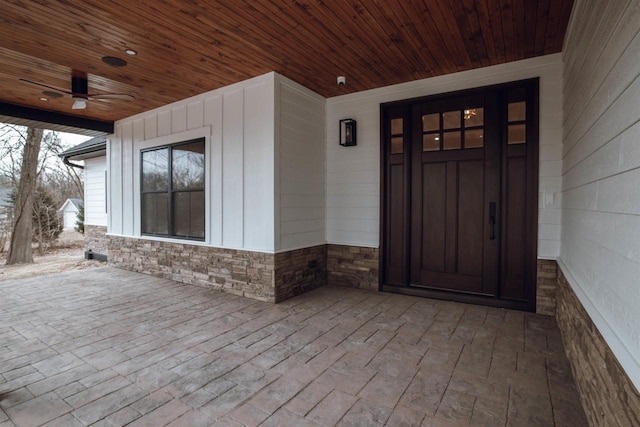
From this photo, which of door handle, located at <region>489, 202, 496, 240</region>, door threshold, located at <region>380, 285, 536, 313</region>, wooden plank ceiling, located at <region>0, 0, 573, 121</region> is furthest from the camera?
door handle, located at <region>489, 202, 496, 240</region>

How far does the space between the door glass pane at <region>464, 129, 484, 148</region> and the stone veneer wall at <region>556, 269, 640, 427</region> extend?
194 cm

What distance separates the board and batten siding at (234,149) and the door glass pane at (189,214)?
0.63 feet

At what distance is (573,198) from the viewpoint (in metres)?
2.77

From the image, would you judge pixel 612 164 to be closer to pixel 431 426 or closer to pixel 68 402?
pixel 431 426

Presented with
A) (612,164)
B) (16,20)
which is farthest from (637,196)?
(16,20)

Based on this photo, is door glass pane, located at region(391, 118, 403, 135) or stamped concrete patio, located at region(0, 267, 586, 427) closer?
stamped concrete patio, located at region(0, 267, 586, 427)

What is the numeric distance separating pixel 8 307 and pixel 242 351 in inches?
132

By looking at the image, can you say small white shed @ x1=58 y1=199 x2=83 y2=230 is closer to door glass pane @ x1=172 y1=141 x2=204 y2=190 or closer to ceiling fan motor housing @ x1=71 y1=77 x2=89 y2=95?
door glass pane @ x1=172 y1=141 x2=204 y2=190

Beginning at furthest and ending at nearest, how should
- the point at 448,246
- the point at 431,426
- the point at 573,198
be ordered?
the point at 448,246 < the point at 573,198 < the point at 431,426

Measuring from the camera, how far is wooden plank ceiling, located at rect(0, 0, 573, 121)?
2.76m

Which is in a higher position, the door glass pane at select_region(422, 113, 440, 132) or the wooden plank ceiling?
the wooden plank ceiling

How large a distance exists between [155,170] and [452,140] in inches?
186

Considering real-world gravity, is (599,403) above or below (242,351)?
above

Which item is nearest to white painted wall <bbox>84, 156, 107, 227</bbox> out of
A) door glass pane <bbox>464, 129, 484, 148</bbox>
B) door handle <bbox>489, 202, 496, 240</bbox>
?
door glass pane <bbox>464, 129, 484, 148</bbox>
